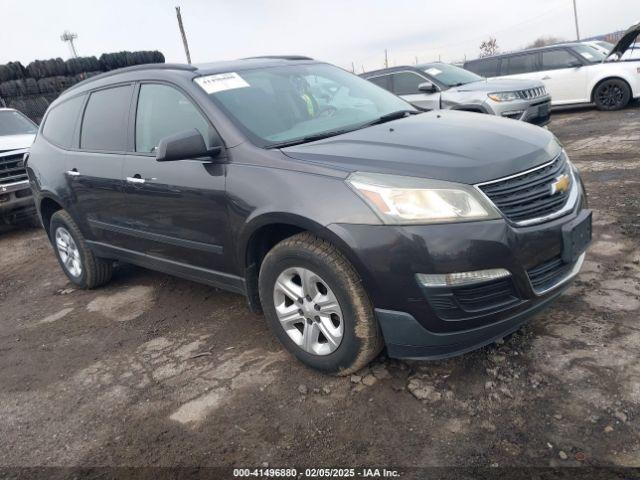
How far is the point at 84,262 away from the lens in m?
4.80

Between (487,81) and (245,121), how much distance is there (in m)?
7.71

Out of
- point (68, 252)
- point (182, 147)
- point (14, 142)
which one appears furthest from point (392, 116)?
point (14, 142)

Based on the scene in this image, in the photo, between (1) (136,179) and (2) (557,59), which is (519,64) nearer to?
(2) (557,59)

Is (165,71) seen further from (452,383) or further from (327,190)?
(452,383)

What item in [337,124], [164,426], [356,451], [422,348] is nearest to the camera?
[356,451]

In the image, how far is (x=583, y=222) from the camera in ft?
9.21

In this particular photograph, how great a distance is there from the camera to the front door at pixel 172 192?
3230mm

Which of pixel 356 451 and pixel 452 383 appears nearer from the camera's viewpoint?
pixel 356 451

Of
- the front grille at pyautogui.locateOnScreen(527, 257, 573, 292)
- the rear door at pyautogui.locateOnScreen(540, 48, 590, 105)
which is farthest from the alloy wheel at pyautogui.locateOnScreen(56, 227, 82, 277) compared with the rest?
the rear door at pyautogui.locateOnScreen(540, 48, 590, 105)

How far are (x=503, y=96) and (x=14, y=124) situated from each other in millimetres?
8406

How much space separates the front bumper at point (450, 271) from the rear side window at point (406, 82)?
7550mm

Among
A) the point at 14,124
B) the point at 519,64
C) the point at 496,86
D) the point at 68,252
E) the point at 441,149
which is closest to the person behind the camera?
the point at 441,149

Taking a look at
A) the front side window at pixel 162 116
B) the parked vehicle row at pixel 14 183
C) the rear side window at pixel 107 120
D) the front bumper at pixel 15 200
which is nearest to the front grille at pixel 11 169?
the parked vehicle row at pixel 14 183

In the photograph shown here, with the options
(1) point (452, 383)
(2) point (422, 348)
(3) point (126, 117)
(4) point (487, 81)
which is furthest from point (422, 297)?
(4) point (487, 81)
